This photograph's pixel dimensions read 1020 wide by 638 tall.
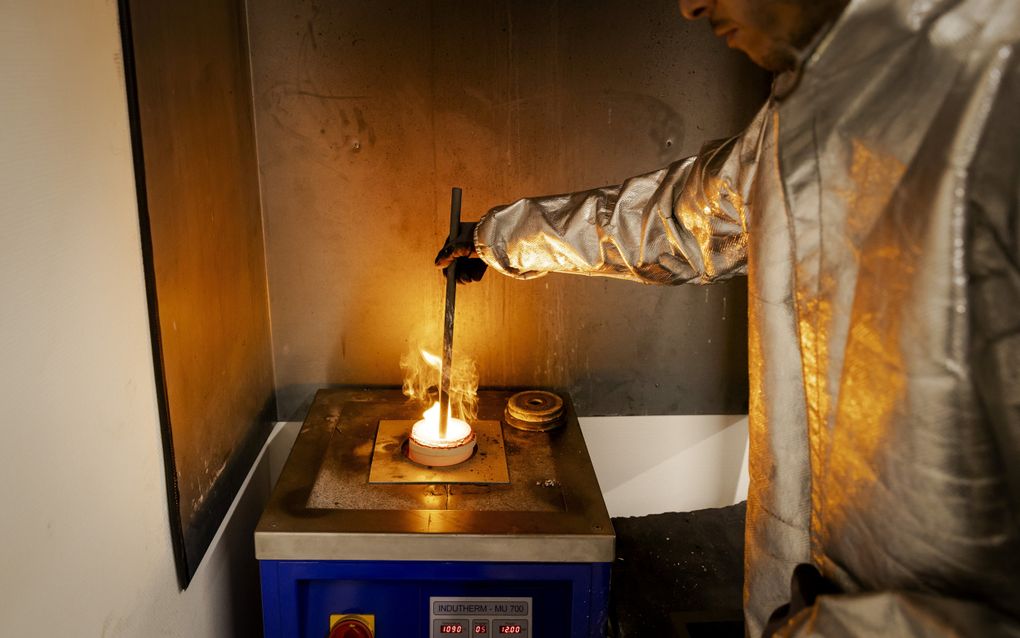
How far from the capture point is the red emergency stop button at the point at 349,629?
3.94 ft

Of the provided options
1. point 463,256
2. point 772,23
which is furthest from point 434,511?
point 772,23

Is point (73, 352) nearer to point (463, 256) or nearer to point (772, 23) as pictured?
point (463, 256)

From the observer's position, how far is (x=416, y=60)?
1579 millimetres

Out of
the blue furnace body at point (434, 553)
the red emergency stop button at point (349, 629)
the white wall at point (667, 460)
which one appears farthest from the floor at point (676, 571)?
the red emergency stop button at point (349, 629)

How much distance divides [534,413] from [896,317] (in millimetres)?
967

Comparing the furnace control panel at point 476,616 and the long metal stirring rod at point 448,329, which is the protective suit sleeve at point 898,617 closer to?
the furnace control panel at point 476,616

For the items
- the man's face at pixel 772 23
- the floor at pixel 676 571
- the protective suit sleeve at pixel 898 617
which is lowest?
the floor at pixel 676 571

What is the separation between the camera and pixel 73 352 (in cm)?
86

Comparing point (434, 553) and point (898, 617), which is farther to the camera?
point (434, 553)

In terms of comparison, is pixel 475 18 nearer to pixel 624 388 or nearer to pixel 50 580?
pixel 624 388

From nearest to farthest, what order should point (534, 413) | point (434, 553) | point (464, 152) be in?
point (434, 553), point (534, 413), point (464, 152)

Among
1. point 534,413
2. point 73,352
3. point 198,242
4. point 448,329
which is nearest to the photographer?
point 73,352

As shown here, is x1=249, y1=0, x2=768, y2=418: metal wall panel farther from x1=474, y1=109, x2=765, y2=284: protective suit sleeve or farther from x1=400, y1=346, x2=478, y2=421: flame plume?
x1=474, y1=109, x2=765, y2=284: protective suit sleeve

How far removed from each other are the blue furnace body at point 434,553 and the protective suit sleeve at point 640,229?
393 millimetres
